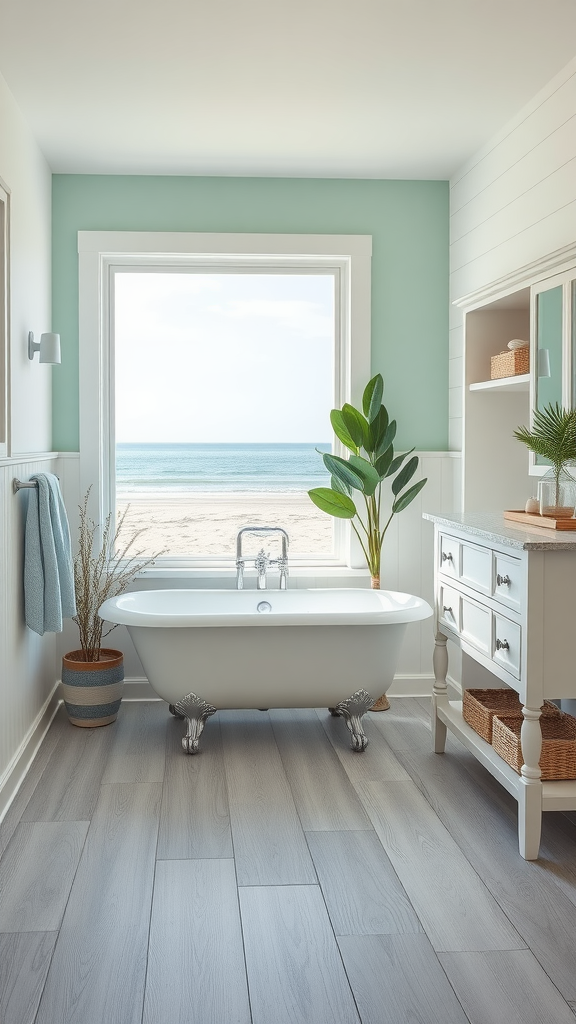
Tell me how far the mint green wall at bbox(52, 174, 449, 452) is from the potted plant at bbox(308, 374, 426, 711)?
339mm

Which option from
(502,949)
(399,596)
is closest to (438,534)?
(399,596)

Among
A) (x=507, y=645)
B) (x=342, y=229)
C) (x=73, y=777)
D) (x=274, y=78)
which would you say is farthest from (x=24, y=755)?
(x=342, y=229)

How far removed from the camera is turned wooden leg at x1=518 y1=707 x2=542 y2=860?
8.71 ft

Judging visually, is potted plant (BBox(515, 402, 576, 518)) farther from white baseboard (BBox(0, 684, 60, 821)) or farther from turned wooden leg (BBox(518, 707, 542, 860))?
white baseboard (BBox(0, 684, 60, 821))

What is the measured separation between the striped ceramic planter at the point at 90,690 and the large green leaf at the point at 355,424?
1554 mm

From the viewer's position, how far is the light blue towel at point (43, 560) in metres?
3.50

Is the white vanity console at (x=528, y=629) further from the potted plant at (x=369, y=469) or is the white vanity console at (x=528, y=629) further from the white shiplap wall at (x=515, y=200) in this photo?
the potted plant at (x=369, y=469)

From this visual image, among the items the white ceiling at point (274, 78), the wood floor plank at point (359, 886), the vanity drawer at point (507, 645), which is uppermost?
the white ceiling at point (274, 78)

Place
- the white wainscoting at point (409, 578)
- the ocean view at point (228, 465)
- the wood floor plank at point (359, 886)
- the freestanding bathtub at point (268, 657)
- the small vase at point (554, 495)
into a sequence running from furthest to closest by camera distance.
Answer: the ocean view at point (228, 465)
the white wainscoting at point (409, 578)
the freestanding bathtub at point (268, 657)
the small vase at point (554, 495)
the wood floor plank at point (359, 886)

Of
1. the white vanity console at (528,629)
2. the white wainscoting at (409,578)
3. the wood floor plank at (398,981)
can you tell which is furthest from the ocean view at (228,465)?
the wood floor plank at (398,981)

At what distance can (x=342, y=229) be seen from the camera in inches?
180

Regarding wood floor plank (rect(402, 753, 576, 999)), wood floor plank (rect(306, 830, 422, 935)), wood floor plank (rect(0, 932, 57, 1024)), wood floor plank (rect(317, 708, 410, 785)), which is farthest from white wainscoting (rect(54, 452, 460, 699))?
wood floor plank (rect(0, 932, 57, 1024))

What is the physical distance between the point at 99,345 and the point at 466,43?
2.30 metres

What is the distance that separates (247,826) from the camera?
2.94 m
